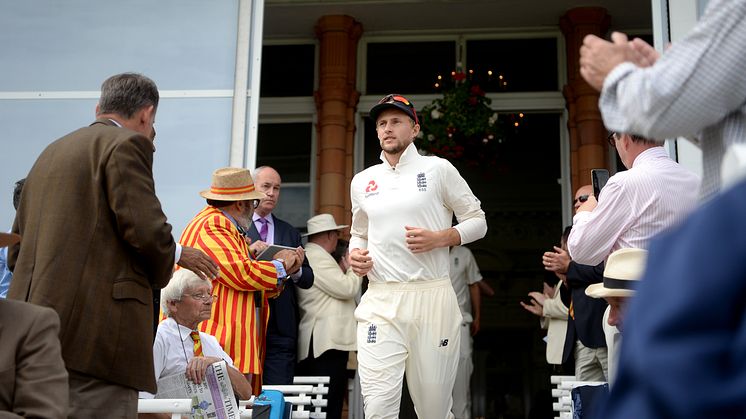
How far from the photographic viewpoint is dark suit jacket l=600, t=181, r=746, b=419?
94 centimetres

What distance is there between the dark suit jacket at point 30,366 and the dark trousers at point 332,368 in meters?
3.94

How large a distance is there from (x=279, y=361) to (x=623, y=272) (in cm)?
331

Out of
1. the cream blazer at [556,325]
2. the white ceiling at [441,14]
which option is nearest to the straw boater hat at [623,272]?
the cream blazer at [556,325]

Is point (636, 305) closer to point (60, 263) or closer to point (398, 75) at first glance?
point (60, 263)

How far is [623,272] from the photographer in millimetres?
3412

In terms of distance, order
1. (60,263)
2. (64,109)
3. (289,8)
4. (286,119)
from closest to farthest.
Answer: (60,263) < (64,109) < (289,8) < (286,119)

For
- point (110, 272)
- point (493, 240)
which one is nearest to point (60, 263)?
point (110, 272)

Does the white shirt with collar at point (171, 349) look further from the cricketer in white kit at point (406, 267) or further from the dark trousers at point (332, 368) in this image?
the dark trousers at point (332, 368)

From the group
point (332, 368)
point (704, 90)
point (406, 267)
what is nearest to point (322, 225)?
point (332, 368)

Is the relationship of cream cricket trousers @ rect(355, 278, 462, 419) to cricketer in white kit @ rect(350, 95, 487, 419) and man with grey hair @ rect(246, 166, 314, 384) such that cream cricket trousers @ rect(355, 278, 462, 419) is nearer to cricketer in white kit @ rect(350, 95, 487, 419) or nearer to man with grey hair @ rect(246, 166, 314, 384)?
cricketer in white kit @ rect(350, 95, 487, 419)

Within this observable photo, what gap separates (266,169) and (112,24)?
148 cm

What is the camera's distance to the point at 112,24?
696cm

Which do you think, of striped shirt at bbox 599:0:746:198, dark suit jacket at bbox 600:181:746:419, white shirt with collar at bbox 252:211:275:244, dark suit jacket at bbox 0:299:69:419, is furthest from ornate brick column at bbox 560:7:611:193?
dark suit jacket at bbox 600:181:746:419

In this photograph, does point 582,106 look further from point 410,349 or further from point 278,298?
point 410,349
